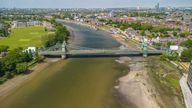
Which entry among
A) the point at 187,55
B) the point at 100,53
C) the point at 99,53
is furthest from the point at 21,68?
the point at 187,55

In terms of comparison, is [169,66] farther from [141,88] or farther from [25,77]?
[25,77]

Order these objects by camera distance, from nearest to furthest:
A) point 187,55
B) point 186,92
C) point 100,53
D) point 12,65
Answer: point 186,92 < point 12,65 < point 187,55 < point 100,53

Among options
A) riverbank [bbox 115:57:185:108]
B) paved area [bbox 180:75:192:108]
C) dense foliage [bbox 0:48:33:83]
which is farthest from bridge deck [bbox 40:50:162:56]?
paved area [bbox 180:75:192:108]

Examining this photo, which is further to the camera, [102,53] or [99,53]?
[99,53]

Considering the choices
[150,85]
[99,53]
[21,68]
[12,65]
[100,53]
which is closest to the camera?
[150,85]

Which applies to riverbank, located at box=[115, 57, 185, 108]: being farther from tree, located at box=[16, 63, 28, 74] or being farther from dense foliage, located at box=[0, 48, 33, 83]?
dense foliage, located at box=[0, 48, 33, 83]

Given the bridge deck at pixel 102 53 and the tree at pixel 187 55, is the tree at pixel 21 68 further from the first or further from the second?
the tree at pixel 187 55

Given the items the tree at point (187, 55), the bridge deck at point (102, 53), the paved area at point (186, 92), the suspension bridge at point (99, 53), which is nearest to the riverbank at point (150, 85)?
the paved area at point (186, 92)

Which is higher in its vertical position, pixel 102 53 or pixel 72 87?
pixel 102 53

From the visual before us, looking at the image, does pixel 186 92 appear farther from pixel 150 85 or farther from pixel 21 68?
pixel 21 68
